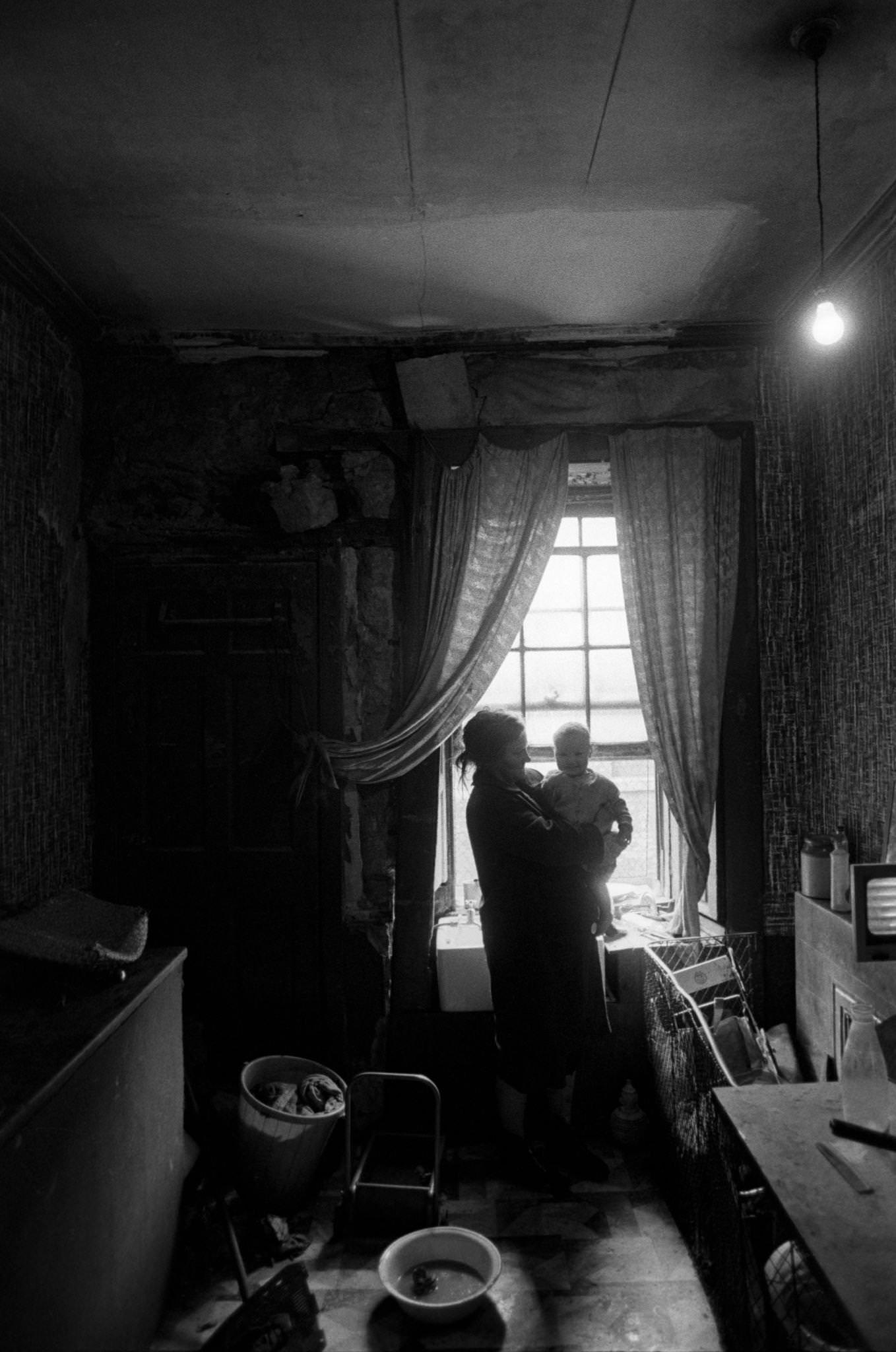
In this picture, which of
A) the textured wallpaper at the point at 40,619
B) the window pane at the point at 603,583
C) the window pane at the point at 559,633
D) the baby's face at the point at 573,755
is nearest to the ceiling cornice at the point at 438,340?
the textured wallpaper at the point at 40,619

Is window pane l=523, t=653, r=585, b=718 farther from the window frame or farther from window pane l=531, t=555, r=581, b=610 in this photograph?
the window frame

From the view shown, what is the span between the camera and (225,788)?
13.1 feet

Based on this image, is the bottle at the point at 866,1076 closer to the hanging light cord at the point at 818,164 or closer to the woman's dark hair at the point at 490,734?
the woman's dark hair at the point at 490,734

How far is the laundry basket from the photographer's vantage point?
325 cm

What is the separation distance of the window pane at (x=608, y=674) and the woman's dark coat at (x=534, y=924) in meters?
1.16

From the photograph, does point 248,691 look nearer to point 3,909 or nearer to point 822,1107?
point 3,909

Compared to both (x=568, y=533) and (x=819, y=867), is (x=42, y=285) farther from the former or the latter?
(x=819, y=867)

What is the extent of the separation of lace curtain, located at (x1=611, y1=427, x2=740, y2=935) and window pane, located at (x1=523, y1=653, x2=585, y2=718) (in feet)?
1.52

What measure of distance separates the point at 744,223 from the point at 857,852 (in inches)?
97.4

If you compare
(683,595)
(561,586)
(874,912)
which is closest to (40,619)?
(561,586)

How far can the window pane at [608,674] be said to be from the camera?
14.4 feet

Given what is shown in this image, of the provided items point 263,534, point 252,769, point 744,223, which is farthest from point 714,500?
point 252,769

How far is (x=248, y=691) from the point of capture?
4.00 meters

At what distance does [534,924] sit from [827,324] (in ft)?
7.50
